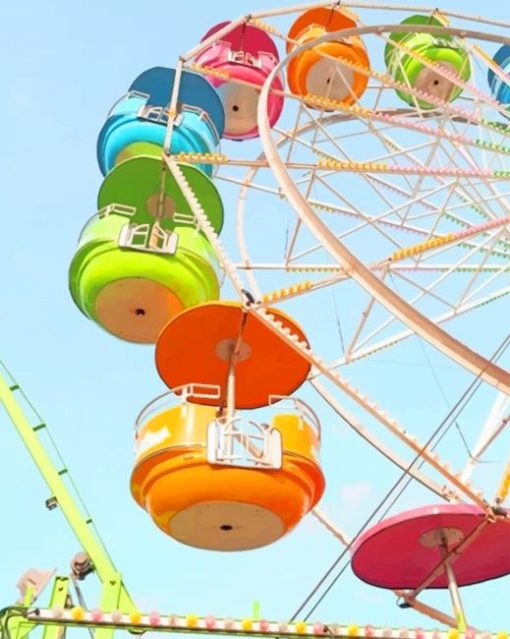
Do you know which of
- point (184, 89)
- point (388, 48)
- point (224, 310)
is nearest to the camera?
point (224, 310)

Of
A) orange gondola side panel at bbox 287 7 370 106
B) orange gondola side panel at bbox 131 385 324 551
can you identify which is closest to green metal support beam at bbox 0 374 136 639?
orange gondola side panel at bbox 131 385 324 551

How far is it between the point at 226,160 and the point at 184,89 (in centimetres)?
246

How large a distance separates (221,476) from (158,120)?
6.46 m

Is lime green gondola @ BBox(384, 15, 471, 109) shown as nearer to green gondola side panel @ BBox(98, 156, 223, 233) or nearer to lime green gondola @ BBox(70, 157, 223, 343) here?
green gondola side panel @ BBox(98, 156, 223, 233)

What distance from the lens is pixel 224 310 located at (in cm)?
980

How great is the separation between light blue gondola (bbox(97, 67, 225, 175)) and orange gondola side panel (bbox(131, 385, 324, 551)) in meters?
5.07

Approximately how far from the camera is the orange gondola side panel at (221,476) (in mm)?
8469

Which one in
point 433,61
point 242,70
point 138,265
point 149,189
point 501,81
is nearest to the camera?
point 138,265

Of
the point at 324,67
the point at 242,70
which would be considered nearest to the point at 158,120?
the point at 242,70

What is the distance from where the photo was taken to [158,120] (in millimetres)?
13289

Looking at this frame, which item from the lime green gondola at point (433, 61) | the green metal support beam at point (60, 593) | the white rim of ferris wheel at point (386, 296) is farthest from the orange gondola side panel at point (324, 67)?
the green metal support beam at point (60, 593)

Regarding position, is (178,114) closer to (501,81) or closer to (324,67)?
(324,67)

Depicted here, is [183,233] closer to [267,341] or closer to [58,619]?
[267,341]

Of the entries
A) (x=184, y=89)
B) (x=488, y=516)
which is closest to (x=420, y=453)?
(x=488, y=516)
